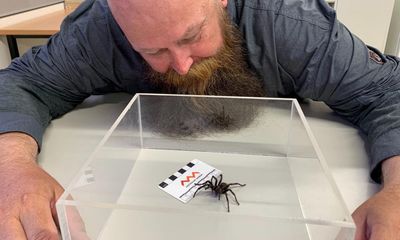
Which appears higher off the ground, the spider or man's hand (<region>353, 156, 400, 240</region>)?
man's hand (<region>353, 156, 400, 240</region>)

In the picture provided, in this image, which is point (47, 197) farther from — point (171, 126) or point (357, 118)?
point (357, 118)

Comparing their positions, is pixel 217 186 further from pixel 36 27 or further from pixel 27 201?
pixel 36 27

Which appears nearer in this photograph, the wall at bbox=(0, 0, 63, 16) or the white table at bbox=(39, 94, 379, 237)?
the white table at bbox=(39, 94, 379, 237)

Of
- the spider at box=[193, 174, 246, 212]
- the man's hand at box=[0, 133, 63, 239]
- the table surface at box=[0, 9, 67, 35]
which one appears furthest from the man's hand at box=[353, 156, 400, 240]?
the table surface at box=[0, 9, 67, 35]

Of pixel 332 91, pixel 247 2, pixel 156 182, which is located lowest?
pixel 156 182

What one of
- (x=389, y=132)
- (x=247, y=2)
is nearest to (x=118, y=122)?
(x=247, y=2)

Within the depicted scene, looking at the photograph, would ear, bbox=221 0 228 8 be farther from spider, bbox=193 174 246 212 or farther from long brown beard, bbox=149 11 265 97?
spider, bbox=193 174 246 212
